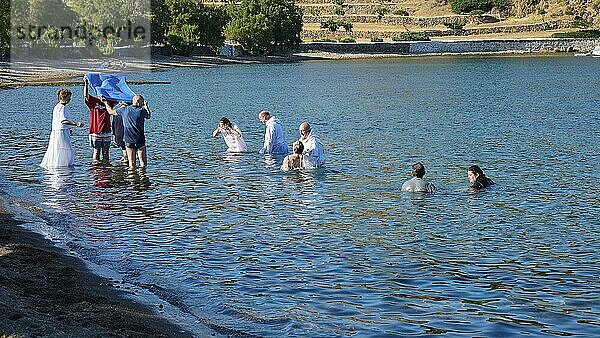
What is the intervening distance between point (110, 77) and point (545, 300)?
16.8 meters

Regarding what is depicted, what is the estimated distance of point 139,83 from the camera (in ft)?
255

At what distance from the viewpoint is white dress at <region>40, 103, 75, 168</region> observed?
25203 mm

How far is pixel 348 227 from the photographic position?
19.1 m

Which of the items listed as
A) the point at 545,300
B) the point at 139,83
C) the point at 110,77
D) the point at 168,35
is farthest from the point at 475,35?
the point at 545,300

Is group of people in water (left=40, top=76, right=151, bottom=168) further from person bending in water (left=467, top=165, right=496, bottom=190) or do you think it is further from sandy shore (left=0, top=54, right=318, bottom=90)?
sandy shore (left=0, top=54, right=318, bottom=90)

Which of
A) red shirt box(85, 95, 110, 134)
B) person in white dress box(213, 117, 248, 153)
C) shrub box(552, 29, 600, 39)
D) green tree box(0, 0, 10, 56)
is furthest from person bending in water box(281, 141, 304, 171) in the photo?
shrub box(552, 29, 600, 39)

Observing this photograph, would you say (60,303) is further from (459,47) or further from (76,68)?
(459,47)

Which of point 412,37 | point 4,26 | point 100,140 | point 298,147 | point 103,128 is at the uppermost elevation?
point 4,26

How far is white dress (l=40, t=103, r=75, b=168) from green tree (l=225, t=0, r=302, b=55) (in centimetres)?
11636

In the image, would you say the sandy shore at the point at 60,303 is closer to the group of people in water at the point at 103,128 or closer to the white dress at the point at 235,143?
the group of people in water at the point at 103,128

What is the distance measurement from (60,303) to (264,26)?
439 feet

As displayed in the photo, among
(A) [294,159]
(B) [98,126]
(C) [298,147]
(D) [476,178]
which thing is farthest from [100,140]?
(D) [476,178]

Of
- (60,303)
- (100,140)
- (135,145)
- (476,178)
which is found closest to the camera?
(60,303)

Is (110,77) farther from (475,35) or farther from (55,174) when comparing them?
(475,35)
